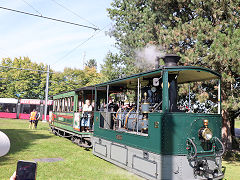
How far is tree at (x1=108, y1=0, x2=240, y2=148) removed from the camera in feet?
30.0

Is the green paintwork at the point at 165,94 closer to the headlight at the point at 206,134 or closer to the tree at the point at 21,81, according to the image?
the headlight at the point at 206,134

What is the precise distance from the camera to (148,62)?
47.5 ft

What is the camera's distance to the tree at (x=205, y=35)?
9148 mm

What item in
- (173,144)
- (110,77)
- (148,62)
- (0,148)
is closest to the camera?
(0,148)

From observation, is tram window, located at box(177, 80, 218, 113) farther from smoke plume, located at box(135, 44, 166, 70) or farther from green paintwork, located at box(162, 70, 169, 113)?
green paintwork, located at box(162, 70, 169, 113)

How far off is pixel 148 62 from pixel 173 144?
912cm

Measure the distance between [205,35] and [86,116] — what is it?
263 inches

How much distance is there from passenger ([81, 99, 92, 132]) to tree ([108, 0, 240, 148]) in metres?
4.69

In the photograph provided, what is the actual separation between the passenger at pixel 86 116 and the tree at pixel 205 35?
4693 mm

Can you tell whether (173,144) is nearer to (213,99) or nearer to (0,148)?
(0,148)

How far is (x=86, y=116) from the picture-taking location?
38.6 feet

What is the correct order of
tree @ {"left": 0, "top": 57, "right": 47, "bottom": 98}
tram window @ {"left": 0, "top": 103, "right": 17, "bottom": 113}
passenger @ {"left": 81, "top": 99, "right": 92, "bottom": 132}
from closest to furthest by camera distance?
1. passenger @ {"left": 81, "top": 99, "right": 92, "bottom": 132}
2. tram window @ {"left": 0, "top": 103, "right": 17, "bottom": 113}
3. tree @ {"left": 0, "top": 57, "right": 47, "bottom": 98}

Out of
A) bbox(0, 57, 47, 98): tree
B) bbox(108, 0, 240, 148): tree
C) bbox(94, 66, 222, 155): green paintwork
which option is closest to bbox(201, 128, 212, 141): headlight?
bbox(94, 66, 222, 155): green paintwork

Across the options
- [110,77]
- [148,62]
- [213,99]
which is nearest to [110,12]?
[110,77]
